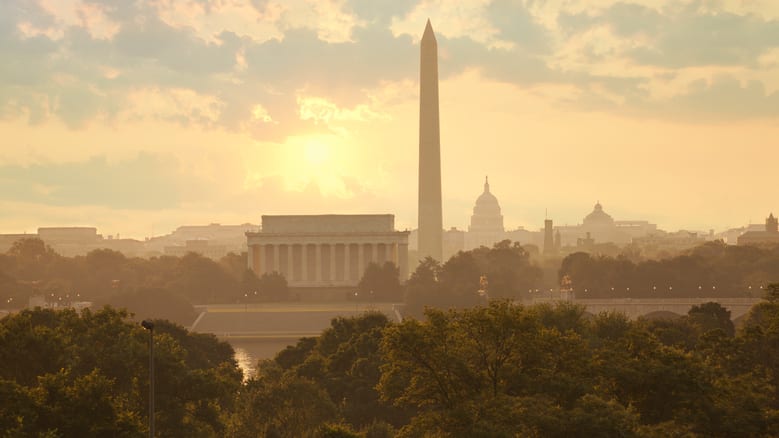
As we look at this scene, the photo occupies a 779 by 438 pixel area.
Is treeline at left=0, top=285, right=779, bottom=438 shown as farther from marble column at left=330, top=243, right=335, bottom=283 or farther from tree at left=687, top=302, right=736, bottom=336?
marble column at left=330, top=243, right=335, bottom=283

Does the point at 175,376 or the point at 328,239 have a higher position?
the point at 328,239

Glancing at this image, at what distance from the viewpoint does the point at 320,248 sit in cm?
15275

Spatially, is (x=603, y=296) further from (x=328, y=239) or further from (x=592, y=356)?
(x=592, y=356)

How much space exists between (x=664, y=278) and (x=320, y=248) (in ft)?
142

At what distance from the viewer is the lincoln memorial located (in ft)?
499

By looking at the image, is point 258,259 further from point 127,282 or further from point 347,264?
point 127,282

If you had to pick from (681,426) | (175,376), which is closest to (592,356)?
(681,426)

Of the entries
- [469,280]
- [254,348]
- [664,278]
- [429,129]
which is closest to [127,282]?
[429,129]

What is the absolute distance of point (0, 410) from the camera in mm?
35406

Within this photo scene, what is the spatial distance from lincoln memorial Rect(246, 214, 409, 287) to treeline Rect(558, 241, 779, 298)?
86.2 feet

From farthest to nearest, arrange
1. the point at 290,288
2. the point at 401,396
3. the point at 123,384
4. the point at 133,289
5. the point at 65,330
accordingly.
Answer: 1. the point at 290,288
2. the point at 133,289
3. the point at 65,330
4. the point at 123,384
5. the point at 401,396

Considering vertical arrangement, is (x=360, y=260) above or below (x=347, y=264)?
above

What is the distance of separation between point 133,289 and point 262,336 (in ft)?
56.3

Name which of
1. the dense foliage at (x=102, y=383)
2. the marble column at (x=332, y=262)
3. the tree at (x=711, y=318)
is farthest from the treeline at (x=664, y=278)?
the dense foliage at (x=102, y=383)
